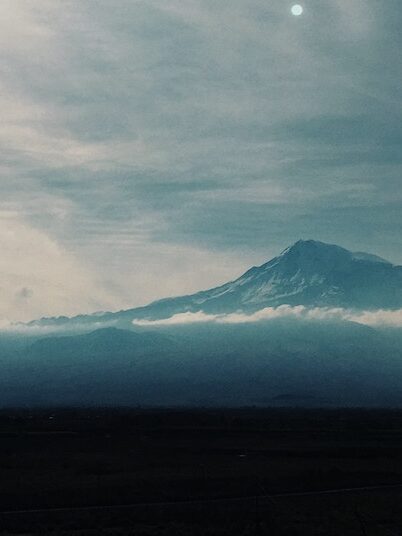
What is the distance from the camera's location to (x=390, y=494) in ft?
190

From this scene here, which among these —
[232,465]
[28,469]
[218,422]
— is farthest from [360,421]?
[28,469]

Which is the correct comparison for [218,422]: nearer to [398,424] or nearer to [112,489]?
[398,424]

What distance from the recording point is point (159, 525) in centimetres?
4528

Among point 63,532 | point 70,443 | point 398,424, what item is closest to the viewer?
point 63,532

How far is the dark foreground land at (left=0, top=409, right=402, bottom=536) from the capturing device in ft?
151

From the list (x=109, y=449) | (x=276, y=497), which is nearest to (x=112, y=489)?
(x=276, y=497)

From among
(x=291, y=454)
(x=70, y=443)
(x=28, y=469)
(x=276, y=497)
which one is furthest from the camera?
Result: (x=70, y=443)

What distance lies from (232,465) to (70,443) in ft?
91.6

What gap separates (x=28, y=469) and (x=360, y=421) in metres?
87.4

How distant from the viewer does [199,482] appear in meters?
63.2

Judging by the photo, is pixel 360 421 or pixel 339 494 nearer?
pixel 339 494

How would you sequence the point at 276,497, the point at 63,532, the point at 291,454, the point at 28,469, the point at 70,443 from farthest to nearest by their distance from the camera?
the point at 70,443, the point at 291,454, the point at 28,469, the point at 276,497, the point at 63,532

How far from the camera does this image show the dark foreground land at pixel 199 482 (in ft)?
151

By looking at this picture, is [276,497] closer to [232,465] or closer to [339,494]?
[339,494]
